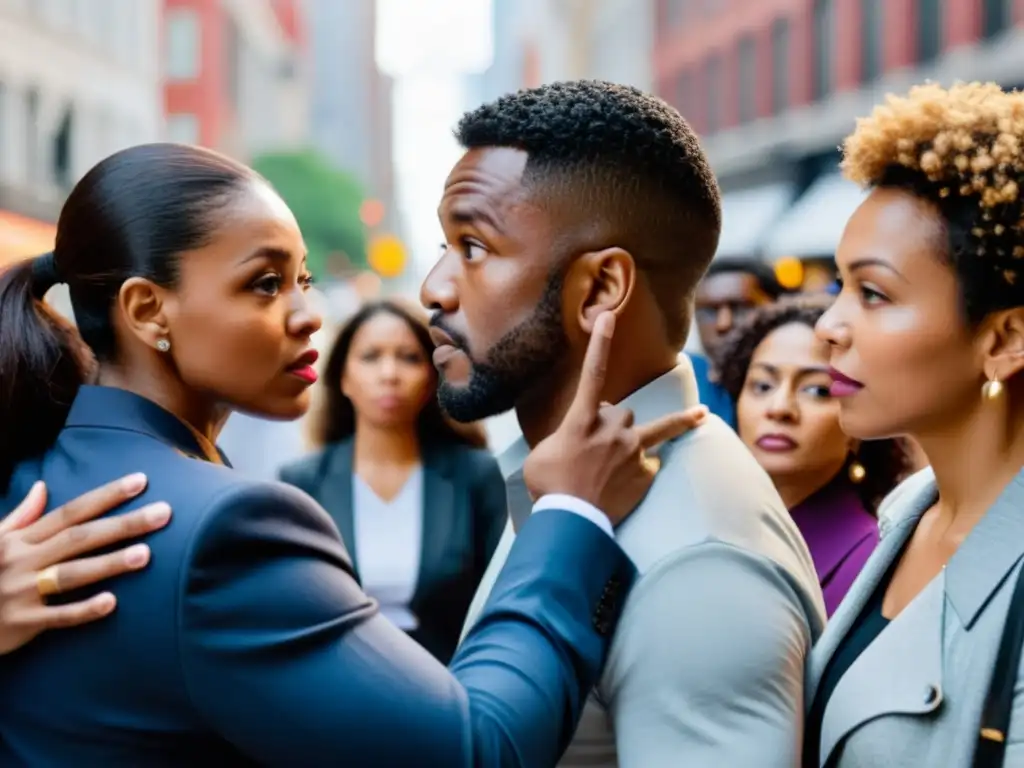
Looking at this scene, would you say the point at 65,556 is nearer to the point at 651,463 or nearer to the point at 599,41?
the point at 651,463

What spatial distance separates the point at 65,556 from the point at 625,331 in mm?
1060

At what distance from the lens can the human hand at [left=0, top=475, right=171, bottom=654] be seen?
2.00 meters

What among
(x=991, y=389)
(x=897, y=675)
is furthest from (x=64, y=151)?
(x=897, y=675)

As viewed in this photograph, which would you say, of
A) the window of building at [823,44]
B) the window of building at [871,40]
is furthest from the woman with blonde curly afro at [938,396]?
the window of building at [823,44]

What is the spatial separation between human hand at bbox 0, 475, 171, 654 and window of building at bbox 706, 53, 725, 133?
29.3 metres

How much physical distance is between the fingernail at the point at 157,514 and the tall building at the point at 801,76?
47.0ft

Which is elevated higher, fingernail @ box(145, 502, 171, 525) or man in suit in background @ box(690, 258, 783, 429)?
fingernail @ box(145, 502, 171, 525)

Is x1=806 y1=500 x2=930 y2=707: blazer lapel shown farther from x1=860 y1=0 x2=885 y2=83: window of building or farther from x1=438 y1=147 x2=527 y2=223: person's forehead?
x1=860 y1=0 x2=885 y2=83: window of building

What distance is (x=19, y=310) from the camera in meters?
2.45

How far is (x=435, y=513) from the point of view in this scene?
17.7ft

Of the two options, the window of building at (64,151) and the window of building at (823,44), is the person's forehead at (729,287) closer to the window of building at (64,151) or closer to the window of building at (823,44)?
the window of building at (823,44)

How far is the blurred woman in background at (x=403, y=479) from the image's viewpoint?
5188 millimetres

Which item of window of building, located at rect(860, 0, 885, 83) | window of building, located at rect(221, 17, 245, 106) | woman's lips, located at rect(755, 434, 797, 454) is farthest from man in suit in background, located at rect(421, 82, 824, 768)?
window of building, located at rect(221, 17, 245, 106)

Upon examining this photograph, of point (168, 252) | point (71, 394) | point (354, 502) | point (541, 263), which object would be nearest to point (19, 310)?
point (71, 394)
